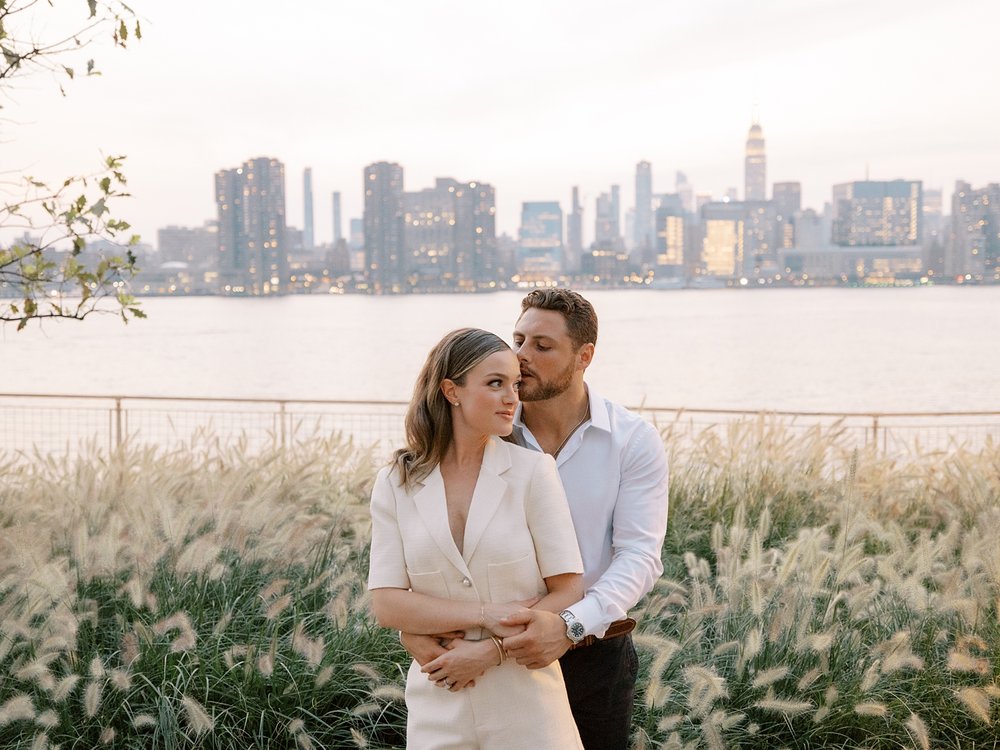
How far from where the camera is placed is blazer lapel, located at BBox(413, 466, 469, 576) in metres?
2.39

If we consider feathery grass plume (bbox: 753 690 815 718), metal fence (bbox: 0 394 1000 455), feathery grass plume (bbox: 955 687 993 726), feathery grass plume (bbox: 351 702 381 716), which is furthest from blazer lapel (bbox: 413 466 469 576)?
metal fence (bbox: 0 394 1000 455)

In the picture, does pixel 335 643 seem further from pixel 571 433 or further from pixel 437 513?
pixel 437 513

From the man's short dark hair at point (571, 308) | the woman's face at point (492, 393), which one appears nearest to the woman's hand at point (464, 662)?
the woman's face at point (492, 393)

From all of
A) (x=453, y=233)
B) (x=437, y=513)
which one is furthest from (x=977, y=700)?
(x=453, y=233)

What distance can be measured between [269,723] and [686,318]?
318 feet

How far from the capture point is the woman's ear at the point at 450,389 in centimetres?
242

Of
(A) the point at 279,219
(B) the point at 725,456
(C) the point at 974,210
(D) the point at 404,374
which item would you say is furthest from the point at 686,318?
(B) the point at 725,456

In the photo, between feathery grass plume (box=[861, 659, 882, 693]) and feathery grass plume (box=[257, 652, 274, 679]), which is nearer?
feathery grass plume (box=[257, 652, 274, 679])

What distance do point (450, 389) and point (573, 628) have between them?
630mm

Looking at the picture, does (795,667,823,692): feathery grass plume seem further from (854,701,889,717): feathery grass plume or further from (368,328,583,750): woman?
(368,328,583,750): woman

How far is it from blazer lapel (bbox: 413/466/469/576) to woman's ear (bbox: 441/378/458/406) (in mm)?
179

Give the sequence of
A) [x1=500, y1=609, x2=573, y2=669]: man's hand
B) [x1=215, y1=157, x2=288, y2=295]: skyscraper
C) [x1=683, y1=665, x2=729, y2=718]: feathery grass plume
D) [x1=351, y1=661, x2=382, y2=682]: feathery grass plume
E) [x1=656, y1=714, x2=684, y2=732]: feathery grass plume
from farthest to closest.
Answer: [x1=215, y1=157, x2=288, y2=295]: skyscraper < [x1=351, y1=661, x2=382, y2=682]: feathery grass plume < [x1=656, y1=714, x2=684, y2=732]: feathery grass plume < [x1=683, y1=665, x2=729, y2=718]: feathery grass plume < [x1=500, y1=609, x2=573, y2=669]: man's hand

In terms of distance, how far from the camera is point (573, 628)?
2.41m

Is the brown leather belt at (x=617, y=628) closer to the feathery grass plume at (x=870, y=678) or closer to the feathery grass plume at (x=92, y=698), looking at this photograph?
the feathery grass plume at (x=870, y=678)
